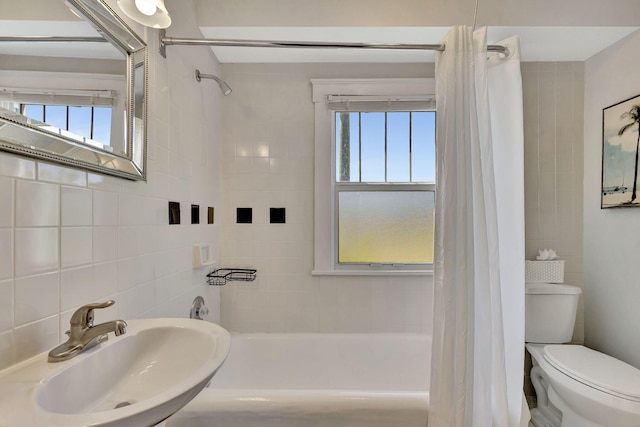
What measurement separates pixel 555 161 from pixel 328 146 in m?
1.53

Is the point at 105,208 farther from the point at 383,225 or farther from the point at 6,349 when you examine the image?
the point at 383,225

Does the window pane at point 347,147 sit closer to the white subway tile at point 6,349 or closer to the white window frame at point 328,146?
the white window frame at point 328,146

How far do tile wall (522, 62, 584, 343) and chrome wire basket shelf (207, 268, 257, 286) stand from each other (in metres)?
1.87

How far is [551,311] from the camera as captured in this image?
176cm

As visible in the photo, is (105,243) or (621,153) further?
(621,153)

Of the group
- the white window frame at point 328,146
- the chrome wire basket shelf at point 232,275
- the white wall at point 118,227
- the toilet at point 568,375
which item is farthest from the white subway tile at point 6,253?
the toilet at point 568,375

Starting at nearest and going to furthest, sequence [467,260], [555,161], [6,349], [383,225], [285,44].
A: [6,349]
[467,260]
[285,44]
[555,161]
[383,225]

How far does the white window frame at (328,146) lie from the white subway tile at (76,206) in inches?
50.4

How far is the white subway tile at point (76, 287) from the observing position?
0.81 meters

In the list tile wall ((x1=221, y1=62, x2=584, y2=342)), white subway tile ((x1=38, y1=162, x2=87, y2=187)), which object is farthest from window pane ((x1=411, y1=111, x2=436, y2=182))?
white subway tile ((x1=38, y1=162, x2=87, y2=187))

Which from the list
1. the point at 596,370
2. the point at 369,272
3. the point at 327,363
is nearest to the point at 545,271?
the point at 596,370

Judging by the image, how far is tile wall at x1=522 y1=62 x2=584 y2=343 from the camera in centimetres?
195

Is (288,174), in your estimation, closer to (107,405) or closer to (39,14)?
(39,14)

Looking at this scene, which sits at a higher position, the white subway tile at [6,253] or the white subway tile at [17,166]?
the white subway tile at [17,166]
